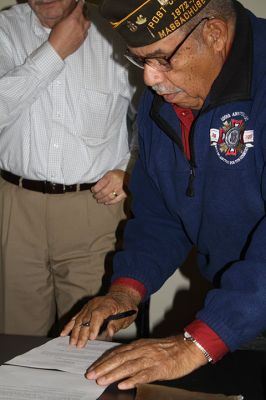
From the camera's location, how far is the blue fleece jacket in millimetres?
1086

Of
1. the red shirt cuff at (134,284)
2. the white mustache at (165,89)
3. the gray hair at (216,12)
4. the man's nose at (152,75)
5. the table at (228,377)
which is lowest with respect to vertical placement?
the table at (228,377)

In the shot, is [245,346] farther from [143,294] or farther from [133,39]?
[133,39]

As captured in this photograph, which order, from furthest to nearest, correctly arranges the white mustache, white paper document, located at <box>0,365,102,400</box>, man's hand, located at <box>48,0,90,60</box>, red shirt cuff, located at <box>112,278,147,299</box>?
man's hand, located at <box>48,0,90,60</box>
red shirt cuff, located at <box>112,278,147,299</box>
the white mustache
white paper document, located at <box>0,365,102,400</box>

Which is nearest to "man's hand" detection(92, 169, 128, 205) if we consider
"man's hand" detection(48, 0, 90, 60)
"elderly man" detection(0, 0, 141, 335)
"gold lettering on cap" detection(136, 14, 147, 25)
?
"elderly man" detection(0, 0, 141, 335)

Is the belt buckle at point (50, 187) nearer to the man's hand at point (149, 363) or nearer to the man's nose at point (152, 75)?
the man's nose at point (152, 75)

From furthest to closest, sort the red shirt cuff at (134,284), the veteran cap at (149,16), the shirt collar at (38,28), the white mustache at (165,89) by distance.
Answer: the shirt collar at (38,28) → the red shirt cuff at (134,284) → the white mustache at (165,89) → the veteran cap at (149,16)

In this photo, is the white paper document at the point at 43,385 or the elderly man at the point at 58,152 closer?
the white paper document at the point at 43,385

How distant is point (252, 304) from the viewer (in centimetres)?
105

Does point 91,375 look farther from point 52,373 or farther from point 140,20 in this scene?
point 140,20

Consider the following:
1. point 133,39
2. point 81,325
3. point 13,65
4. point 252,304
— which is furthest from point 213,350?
point 13,65

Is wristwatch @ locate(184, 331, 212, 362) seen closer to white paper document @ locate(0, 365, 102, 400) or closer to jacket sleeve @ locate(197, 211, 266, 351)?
jacket sleeve @ locate(197, 211, 266, 351)

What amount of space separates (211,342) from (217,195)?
347mm

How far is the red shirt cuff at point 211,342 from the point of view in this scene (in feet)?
3.54

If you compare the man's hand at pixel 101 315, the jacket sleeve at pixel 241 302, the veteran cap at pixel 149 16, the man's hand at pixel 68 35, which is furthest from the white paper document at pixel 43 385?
the man's hand at pixel 68 35
